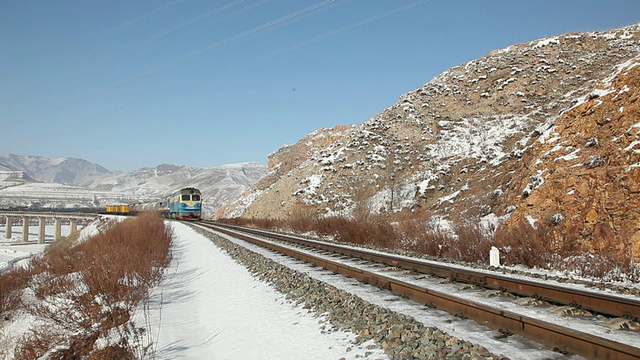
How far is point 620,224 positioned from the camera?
11711mm

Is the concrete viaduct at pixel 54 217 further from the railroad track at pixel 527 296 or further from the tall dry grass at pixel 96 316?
the railroad track at pixel 527 296

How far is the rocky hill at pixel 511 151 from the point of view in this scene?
1323 cm

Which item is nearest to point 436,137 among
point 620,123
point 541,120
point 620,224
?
point 541,120

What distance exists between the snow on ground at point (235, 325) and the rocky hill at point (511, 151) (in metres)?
8.85

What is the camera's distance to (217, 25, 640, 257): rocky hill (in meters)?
13.2

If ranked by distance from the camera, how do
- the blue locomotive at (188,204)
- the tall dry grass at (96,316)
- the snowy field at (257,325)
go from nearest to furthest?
the snowy field at (257,325) < the tall dry grass at (96,316) < the blue locomotive at (188,204)

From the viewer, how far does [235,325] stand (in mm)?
7273

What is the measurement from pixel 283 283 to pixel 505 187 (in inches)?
569

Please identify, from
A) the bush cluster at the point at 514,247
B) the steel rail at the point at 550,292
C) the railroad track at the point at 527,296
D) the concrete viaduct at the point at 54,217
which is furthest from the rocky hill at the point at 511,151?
the concrete viaduct at the point at 54,217

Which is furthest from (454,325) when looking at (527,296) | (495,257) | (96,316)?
(495,257)

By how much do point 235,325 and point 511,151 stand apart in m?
24.4

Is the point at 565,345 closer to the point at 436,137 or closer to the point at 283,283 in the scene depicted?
the point at 283,283

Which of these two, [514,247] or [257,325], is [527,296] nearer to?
[257,325]

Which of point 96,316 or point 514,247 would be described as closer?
point 96,316
